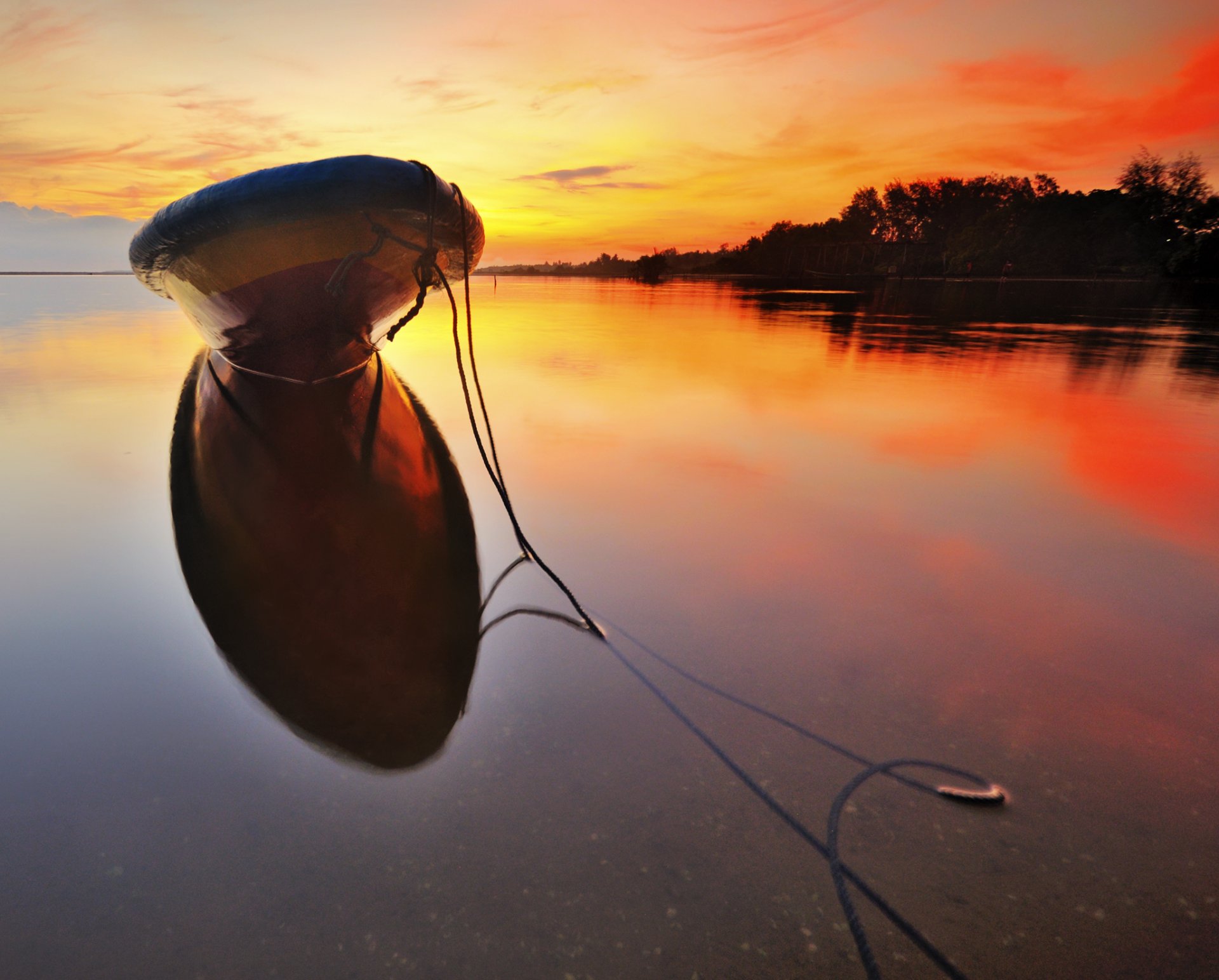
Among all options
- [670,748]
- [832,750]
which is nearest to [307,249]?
[670,748]

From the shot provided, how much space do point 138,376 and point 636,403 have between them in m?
7.42

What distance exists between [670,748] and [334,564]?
1850mm

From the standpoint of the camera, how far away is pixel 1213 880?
161 cm

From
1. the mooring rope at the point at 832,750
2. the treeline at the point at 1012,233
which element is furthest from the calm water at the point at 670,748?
the treeline at the point at 1012,233

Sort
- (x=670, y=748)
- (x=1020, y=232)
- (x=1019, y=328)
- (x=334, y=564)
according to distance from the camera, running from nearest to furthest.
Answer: (x=670, y=748), (x=334, y=564), (x=1019, y=328), (x=1020, y=232)

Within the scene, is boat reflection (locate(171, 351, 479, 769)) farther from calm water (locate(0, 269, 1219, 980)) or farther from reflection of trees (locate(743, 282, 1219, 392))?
reflection of trees (locate(743, 282, 1219, 392))

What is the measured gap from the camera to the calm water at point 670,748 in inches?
58.1

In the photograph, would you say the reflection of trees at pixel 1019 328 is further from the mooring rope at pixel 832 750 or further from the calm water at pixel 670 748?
the mooring rope at pixel 832 750

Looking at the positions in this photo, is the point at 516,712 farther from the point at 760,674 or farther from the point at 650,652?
the point at 760,674

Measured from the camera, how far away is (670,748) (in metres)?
2.05

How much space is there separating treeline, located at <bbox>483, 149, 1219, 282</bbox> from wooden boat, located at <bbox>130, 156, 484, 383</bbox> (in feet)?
213

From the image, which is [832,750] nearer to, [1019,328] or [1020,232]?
[1019,328]

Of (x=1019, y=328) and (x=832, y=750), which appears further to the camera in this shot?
(x=1019, y=328)

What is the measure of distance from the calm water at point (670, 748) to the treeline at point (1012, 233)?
208 ft
